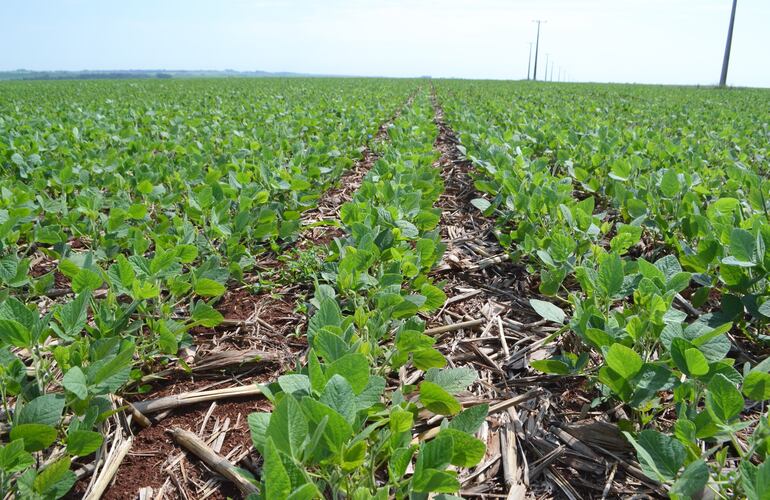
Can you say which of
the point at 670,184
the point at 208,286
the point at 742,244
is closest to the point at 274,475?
the point at 208,286

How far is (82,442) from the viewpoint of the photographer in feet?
4.21

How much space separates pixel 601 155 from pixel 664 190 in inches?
54.2

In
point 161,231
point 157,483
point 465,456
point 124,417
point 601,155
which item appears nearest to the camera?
A: point 465,456

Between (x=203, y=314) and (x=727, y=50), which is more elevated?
(x=727, y=50)

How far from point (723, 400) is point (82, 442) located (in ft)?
5.04

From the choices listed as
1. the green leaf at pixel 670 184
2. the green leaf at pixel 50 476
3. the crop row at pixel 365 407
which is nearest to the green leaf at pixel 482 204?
the crop row at pixel 365 407

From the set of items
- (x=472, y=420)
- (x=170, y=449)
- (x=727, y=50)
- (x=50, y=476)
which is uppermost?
(x=727, y=50)

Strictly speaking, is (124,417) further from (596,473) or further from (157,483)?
(596,473)

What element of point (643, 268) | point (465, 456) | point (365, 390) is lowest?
point (465, 456)

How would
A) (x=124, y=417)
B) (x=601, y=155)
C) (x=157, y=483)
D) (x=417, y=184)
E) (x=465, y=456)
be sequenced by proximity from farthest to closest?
1. (x=601, y=155)
2. (x=417, y=184)
3. (x=124, y=417)
4. (x=157, y=483)
5. (x=465, y=456)

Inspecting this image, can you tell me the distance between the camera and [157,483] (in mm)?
1456

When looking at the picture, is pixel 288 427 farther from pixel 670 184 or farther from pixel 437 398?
pixel 670 184

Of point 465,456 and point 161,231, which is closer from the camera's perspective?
point 465,456

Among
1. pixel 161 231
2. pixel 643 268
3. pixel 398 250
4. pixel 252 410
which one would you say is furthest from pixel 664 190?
pixel 161 231
